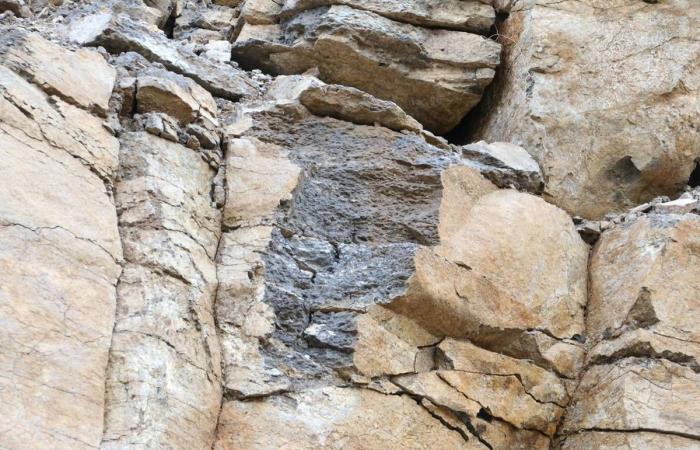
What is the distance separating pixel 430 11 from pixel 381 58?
0.69 metres

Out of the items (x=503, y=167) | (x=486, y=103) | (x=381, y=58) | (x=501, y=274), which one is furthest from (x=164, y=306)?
(x=486, y=103)

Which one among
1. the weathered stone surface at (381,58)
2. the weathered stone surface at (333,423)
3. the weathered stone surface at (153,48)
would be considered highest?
the weathered stone surface at (381,58)

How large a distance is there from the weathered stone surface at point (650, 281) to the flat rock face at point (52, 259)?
9.89ft

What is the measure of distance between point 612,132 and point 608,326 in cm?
202

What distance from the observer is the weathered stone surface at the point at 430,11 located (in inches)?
288

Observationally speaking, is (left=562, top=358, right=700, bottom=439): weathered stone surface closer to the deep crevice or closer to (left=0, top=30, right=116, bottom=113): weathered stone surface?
the deep crevice

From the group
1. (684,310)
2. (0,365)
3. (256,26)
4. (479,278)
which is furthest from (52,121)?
(684,310)

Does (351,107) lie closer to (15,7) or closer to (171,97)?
(171,97)

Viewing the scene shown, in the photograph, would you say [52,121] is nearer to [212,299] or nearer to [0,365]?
[212,299]

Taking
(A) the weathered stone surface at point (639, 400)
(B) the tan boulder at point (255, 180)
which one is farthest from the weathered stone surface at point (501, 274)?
(B) the tan boulder at point (255, 180)

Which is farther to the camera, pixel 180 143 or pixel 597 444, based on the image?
pixel 180 143

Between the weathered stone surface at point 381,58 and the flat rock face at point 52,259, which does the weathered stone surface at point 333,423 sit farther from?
the weathered stone surface at point 381,58

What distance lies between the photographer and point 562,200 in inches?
260

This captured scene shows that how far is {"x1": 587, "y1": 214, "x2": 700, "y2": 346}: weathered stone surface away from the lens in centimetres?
514
